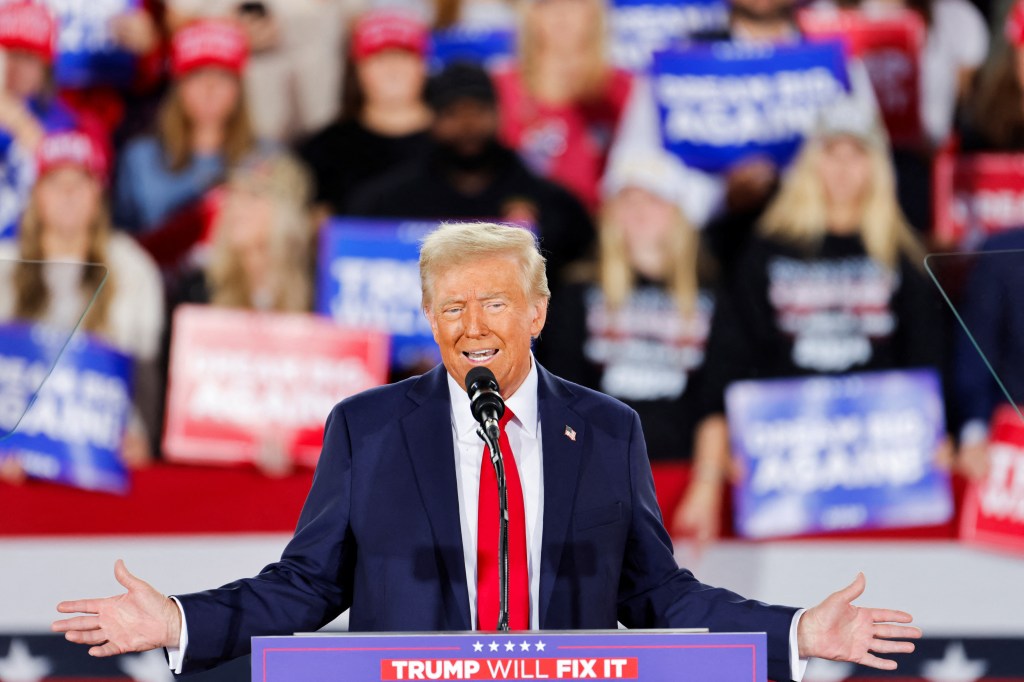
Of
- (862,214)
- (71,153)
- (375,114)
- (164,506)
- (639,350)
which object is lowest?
(164,506)

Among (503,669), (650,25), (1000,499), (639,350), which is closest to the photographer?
(503,669)

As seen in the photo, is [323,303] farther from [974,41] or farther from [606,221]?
[974,41]

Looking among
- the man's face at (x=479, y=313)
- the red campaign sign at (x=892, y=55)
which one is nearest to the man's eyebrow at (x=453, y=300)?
the man's face at (x=479, y=313)

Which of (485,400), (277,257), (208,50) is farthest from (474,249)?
(208,50)

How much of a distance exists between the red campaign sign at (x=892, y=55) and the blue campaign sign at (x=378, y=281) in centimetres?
158

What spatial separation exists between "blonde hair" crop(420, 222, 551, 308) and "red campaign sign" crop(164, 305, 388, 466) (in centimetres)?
275

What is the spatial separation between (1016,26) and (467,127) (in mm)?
1868

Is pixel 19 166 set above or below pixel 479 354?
above

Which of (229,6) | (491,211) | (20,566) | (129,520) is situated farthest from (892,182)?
(20,566)

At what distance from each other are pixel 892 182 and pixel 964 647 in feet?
4.94

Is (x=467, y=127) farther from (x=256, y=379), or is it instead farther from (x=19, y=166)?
(x=19, y=166)

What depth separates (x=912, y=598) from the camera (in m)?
4.30

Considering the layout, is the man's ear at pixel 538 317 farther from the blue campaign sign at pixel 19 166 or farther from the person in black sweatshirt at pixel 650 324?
the blue campaign sign at pixel 19 166

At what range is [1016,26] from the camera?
4.79m
